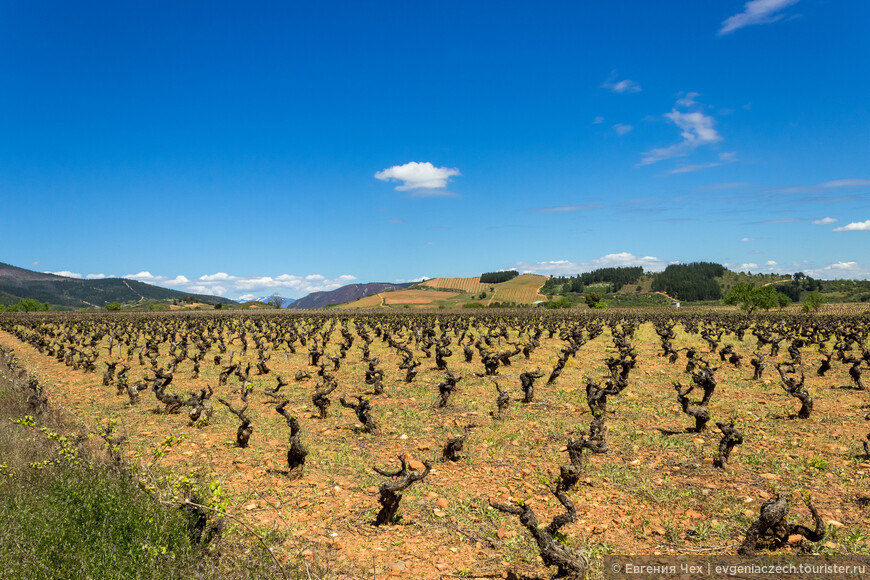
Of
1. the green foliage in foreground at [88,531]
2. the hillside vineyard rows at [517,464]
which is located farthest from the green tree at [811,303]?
the green foliage in foreground at [88,531]

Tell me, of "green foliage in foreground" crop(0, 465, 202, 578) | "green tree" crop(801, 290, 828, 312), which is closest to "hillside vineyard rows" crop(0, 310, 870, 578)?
"green foliage in foreground" crop(0, 465, 202, 578)

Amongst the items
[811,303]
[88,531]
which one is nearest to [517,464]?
[88,531]

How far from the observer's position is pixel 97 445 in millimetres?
14078

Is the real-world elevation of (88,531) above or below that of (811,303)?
below

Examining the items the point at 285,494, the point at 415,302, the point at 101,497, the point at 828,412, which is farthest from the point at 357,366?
the point at 415,302

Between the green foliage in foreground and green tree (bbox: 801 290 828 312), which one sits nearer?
the green foliage in foreground

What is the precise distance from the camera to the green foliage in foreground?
283 inches

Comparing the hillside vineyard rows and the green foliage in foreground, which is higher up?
the green foliage in foreground

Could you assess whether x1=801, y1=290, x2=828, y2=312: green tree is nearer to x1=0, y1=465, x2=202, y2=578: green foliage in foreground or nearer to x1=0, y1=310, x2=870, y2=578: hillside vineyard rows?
x1=0, y1=310, x2=870, y2=578: hillside vineyard rows

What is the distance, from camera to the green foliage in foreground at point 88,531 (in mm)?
7180

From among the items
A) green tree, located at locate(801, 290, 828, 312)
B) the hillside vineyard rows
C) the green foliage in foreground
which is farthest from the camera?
green tree, located at locate(801, 290, 828, 312)

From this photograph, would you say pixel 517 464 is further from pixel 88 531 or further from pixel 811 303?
pixel 811 303

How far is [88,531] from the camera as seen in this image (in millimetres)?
8273

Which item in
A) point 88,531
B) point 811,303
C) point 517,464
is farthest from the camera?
point 811,303
